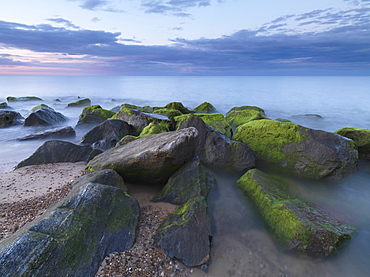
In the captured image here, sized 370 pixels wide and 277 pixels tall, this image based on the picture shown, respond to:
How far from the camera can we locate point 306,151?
786cm

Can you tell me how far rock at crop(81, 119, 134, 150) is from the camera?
10.3 m

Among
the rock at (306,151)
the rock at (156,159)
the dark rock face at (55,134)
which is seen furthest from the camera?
the dark rock face at (55,134)

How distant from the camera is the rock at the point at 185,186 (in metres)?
5.92

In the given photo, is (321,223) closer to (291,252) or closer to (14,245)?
(291,252)

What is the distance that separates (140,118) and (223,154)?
5509 mm

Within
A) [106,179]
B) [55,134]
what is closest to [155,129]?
[106,179]

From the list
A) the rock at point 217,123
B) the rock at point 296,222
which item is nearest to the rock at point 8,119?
the rock at point 217,123

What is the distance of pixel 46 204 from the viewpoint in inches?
218

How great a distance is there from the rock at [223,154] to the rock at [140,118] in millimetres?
3486

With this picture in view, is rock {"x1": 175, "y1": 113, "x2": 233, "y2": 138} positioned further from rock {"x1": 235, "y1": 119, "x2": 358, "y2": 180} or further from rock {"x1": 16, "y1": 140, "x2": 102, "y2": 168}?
rock {"x1": 16, "y1": 140, "x2": 102, "y2": 168}

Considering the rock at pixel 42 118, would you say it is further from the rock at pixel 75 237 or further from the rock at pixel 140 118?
the rock at pixel 75 237

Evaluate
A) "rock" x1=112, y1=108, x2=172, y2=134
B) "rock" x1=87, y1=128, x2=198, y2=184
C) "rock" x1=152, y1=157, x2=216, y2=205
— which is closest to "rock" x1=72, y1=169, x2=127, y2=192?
"rock" x1=87, y1=128, x2=198, y2=184

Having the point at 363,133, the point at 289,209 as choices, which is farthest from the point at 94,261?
the point at 363,133

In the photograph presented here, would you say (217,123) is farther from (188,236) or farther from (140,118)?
(188,236)
